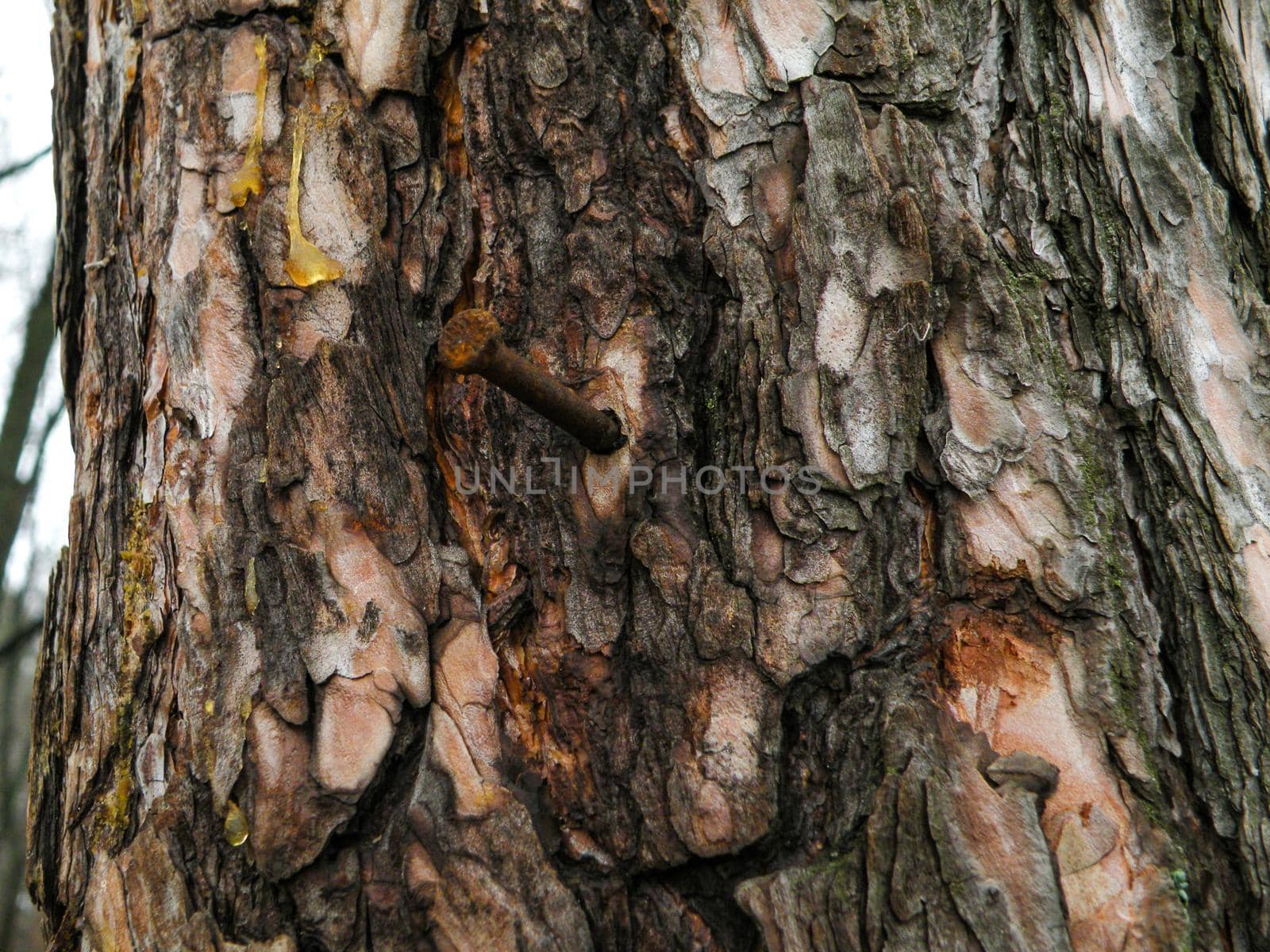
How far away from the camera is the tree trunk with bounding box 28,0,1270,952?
4.00 ft

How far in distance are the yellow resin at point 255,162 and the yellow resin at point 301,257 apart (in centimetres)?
6

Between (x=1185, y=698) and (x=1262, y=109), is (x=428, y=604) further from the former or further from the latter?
(x=1262, y=109)

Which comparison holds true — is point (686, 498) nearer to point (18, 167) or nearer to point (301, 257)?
point (301, 257)

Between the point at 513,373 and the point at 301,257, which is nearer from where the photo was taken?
the point at 513,373

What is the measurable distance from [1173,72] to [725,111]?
731 millimetres

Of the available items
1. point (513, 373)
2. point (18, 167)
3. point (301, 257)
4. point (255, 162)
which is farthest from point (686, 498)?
point (18, 167)

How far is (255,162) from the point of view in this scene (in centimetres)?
149

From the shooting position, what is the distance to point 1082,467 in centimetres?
128

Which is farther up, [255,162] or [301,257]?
[255,162]

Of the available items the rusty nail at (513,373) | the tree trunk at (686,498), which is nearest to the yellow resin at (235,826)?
the tree trunk at (686,498)

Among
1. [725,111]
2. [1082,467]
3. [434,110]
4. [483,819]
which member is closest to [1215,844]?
[1082,467]

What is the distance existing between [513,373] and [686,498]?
323mm

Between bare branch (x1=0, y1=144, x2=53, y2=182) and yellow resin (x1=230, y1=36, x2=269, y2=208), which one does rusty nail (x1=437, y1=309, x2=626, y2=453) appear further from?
bare branch (x1=0, y1=144, x2=53, y2=182)

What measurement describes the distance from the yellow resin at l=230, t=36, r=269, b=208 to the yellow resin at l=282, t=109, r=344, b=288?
59 millimetres
